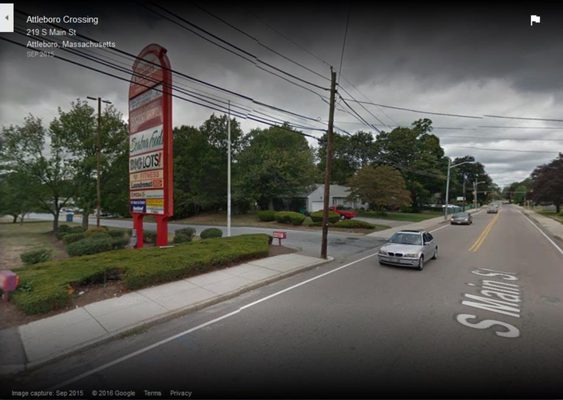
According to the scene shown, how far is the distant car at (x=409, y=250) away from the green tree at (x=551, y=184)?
41165 mm

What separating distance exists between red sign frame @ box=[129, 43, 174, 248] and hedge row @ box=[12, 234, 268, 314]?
2.32m

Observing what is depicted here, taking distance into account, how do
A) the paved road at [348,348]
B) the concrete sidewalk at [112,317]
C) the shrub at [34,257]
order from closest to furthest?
the paved road at [348,348] < the concrete sidewalk at [112,317] < the shrub at [34,257]

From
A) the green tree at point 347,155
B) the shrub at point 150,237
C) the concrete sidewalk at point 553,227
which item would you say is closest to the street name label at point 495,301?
the concrete sidewalk at point 553,227

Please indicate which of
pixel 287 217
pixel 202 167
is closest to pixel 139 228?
pixel 287 217

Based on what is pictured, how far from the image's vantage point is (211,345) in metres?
4.10

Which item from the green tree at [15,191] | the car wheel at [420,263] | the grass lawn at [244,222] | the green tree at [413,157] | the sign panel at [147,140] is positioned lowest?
the grass lawn at [244,222]

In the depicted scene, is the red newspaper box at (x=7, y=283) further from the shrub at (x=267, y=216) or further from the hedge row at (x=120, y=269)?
the shrub at (x=267, y=216)

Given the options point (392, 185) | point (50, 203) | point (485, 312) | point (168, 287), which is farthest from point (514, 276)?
point (50, 203)

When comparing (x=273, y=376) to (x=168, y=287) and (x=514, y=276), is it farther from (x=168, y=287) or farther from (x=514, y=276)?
(x=514, y=276)

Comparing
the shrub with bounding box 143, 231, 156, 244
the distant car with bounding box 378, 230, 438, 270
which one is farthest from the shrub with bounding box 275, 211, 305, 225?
the distant car with bounding box 378, 230, 438, 270

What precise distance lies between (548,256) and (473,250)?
8.27 ft

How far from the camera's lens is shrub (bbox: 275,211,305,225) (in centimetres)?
2341

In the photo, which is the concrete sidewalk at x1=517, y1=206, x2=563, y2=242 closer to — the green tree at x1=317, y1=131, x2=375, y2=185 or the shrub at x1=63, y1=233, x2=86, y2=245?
the shrub at x1=63, y1=233, x2=86, y2=245

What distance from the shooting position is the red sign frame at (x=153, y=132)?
9.65 meters
